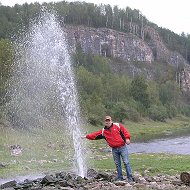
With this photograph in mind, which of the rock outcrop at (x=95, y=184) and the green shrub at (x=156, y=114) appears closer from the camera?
the rock outcrop at (x=95, y=184)

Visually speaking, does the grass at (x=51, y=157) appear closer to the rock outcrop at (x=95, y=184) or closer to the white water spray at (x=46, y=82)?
the white water spray at (x=46, y=82)

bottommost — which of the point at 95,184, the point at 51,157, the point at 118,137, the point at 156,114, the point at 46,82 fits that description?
the point at 156,114

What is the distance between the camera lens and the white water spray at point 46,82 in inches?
1017

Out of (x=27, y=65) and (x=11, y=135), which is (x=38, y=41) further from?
(x=27, y=65)

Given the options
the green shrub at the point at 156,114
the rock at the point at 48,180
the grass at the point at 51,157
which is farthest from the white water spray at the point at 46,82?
the green shrub at the point at 156,114

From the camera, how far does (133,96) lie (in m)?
122

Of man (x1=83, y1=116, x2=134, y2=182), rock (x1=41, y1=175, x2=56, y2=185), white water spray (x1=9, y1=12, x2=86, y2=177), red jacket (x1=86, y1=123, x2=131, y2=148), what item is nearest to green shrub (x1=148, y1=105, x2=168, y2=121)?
white water spray (x1=9, y1=12, x2=86, y2=177)

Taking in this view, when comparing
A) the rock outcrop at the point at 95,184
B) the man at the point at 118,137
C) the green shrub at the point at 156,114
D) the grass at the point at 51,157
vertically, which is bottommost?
the green shrub at the point at 156,114

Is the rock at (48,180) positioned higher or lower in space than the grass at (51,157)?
higher

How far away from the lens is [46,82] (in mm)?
52469

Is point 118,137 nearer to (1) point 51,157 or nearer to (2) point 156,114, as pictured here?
(1) point 51,157

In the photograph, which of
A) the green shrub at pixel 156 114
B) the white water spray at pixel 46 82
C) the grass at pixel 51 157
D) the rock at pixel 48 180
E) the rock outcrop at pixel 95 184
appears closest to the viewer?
the rock outcrop at pixel 95 184

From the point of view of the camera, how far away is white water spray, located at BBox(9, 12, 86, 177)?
25.8 metres

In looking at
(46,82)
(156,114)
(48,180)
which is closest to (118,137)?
(48,180)
